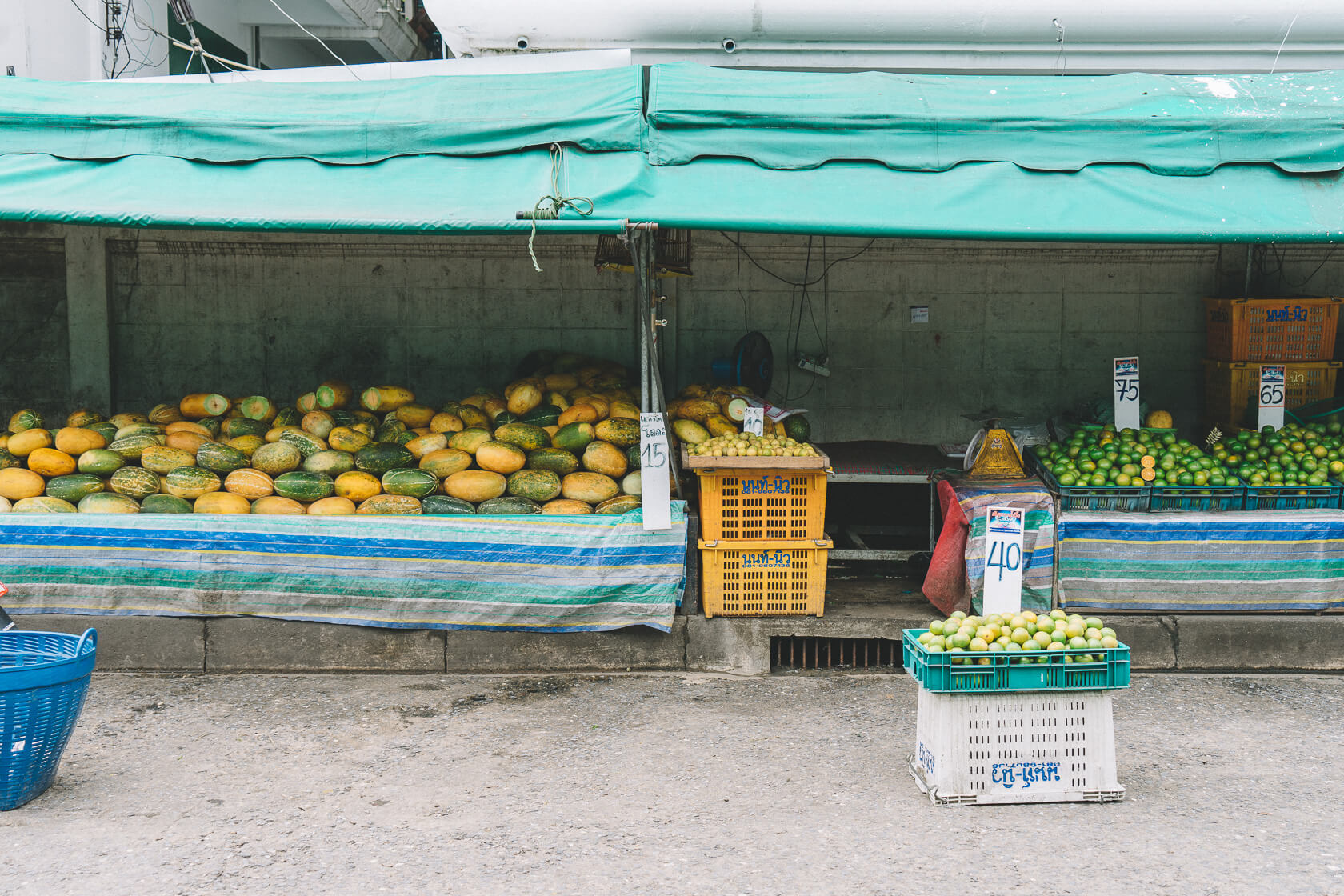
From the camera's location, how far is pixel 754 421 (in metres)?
6.77

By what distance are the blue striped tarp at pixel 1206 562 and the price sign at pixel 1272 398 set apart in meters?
1.02

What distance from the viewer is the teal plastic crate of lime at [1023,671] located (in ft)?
15.1

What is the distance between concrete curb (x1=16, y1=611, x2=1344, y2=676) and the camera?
6527mm

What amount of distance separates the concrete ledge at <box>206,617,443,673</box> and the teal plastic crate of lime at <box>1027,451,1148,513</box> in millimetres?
3855

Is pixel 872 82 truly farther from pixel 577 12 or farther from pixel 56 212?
pixel 56 212

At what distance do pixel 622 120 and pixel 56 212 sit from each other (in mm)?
2987

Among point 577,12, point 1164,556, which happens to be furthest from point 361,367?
point 1164,556

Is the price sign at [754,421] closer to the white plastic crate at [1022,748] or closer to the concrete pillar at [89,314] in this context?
the white plastic crate at [1022,748]

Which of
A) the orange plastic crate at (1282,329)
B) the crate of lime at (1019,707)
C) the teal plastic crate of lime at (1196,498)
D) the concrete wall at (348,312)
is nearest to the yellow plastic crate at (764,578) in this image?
the crate of lime at (1019,707)

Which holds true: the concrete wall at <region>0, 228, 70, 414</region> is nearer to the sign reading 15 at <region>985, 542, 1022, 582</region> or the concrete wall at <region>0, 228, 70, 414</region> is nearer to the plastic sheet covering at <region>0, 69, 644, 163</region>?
the plastic sheet covering at <region>0, 69, 644, 163</region>

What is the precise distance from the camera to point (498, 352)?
29.3 feet

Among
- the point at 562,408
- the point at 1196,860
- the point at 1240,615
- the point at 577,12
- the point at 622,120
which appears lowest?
the point at 1196,860

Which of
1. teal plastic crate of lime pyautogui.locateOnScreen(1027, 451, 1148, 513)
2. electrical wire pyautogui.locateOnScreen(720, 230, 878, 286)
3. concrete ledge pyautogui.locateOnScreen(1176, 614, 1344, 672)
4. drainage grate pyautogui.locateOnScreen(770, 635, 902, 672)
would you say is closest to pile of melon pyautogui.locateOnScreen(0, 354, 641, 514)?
drainage grate pyautogui.locateOnScreen(770, 635, 902, 672)

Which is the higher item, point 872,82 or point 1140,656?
point 872,82
